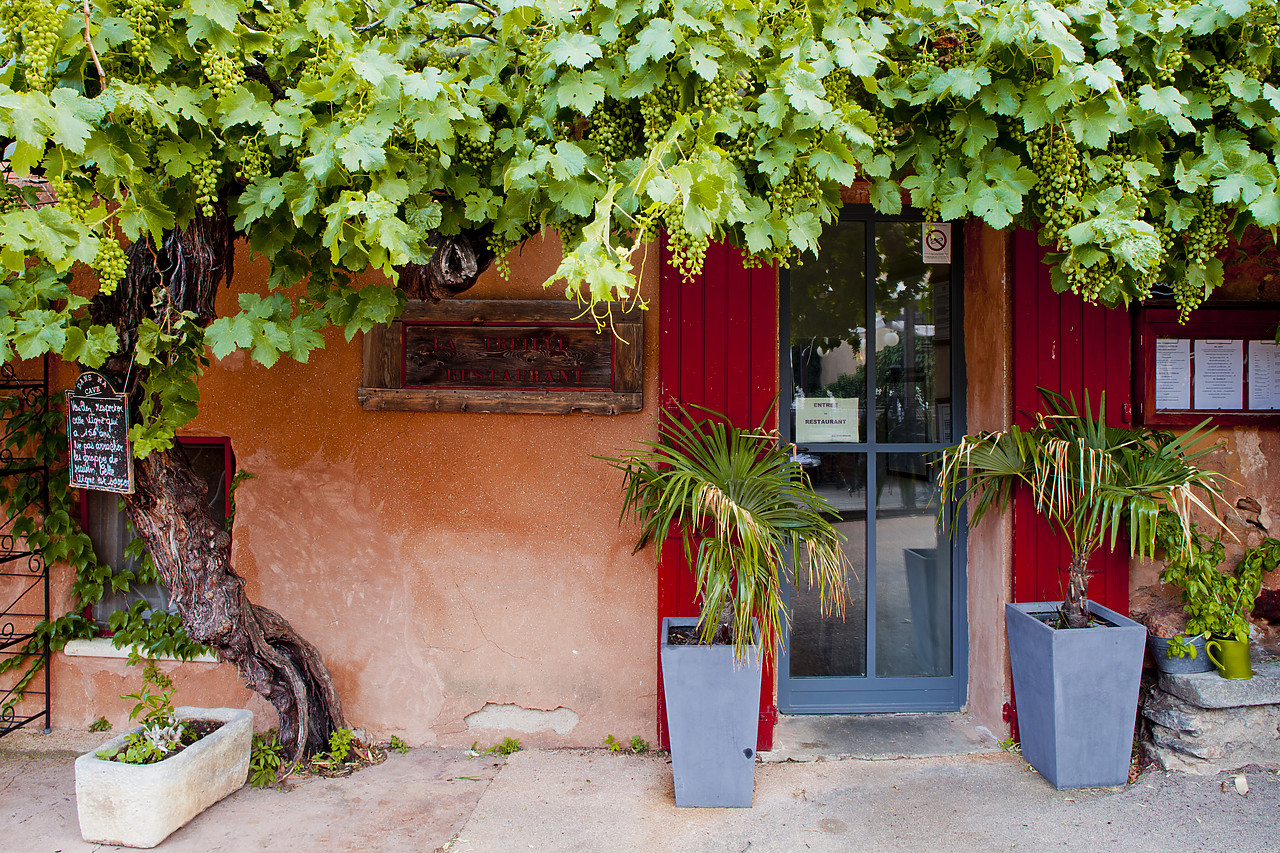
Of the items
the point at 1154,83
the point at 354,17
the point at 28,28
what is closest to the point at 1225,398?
the point at 1154,83

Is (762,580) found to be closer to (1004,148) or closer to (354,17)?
(1004,148)

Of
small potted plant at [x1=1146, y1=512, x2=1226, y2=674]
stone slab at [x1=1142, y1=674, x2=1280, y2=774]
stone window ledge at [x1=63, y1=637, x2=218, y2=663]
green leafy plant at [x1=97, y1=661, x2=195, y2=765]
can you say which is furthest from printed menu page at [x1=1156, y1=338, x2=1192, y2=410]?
stone window ledge at [x1=63, y1=637, x2=218, y2=663]

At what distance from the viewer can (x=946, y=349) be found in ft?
12.8

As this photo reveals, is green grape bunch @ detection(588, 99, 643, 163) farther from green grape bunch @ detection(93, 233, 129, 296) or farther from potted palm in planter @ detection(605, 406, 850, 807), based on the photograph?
green grape bunch @ detection(93, 233, 129, 296)

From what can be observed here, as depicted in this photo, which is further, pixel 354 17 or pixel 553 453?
pixel 553 453

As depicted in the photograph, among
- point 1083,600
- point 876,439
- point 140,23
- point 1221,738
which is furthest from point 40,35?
point 1221,738

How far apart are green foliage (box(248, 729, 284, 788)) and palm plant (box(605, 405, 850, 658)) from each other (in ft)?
5.97

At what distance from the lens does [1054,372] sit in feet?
11.8

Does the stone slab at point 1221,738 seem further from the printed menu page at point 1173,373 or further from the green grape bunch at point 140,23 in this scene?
the green grape bunch at point 140,23

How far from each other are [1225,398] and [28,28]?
15.2 ft

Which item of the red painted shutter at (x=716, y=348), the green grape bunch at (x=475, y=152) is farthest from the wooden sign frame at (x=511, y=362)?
the green grape bunch at (x=475, y=152)

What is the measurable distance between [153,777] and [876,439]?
3.33 metres

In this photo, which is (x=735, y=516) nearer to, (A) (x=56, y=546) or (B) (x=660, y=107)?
(B) (x=660, y=107)

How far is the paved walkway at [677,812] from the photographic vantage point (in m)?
2.87
